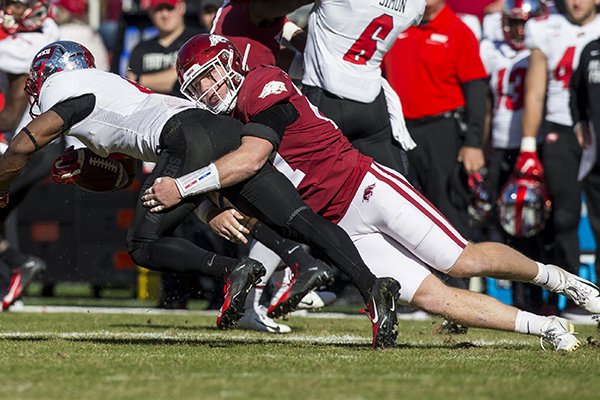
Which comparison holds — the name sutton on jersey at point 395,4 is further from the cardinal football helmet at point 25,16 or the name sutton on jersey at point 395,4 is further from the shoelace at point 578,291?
the cardinal football helmet at point 25,16

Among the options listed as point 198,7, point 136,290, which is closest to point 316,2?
point 136,290

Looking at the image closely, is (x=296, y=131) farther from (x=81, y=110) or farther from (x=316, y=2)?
(x=316, y=2)

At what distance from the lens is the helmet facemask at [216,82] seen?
221 inches

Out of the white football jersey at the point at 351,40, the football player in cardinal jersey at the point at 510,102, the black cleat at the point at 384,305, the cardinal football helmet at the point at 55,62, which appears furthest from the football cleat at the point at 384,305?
the football player in cardinal jersey at the point at 510,102

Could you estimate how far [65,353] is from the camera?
524 centimetres

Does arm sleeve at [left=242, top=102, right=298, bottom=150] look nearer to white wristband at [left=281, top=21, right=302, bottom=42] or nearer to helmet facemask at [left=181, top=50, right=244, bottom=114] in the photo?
helmet facemask at [left=181, top=50, right=244, bottom=114]

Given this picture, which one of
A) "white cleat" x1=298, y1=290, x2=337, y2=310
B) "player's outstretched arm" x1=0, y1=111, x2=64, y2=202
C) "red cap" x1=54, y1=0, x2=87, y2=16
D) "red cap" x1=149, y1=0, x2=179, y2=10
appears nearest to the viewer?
"player's outstretched arm" x1=0, y1=111, x2=64, y2=202

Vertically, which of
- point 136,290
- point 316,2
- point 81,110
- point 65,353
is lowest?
point 136,290

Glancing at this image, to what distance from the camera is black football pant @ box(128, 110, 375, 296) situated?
17.4 ft

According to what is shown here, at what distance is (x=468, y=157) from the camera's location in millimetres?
8820

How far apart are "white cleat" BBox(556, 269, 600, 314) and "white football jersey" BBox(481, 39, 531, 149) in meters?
3.37

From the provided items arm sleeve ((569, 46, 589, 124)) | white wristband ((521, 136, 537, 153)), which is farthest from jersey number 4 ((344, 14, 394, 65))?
arm sleeve ((569, 46, 589, 124))

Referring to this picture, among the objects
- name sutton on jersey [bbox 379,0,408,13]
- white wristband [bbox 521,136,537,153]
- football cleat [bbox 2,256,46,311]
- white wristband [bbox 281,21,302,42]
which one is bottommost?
football cleat [bbox 2,256,46,311]

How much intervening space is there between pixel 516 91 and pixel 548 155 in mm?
616
